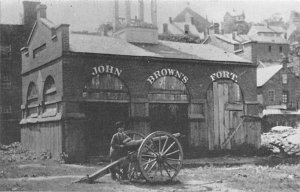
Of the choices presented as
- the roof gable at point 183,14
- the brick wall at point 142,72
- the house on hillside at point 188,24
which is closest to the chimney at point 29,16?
the brick wall at point 142,72

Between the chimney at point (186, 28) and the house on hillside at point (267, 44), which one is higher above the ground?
the chimney at point (186, 28)

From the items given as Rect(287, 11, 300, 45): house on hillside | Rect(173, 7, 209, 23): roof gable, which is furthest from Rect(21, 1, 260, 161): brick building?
Rect(287, 11, 300, 45): house on hillside

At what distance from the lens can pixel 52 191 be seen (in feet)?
37.7

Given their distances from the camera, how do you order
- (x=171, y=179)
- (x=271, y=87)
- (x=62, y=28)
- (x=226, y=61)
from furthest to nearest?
(x=271, y=87) → (x=226, y=61) → (x=62, y=28) → (x=171, y=179)

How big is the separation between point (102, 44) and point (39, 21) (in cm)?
424

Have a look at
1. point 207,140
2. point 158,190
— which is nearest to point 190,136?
point 207,140

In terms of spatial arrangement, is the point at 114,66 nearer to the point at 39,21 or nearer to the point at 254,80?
the point at 39,21

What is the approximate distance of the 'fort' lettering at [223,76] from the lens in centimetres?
2461

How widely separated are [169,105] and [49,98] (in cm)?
620

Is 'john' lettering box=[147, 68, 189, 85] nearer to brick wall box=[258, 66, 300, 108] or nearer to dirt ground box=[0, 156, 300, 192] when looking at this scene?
dirt ground box=[0, 156, 300, 192]

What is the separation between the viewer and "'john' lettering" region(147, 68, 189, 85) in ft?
74.8

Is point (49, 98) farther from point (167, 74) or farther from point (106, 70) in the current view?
point (167, 74)

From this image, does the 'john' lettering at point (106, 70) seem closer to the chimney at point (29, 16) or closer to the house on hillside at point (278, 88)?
the chimney at point (29, 16)

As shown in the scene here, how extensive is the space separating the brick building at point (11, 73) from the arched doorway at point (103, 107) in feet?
50.0
